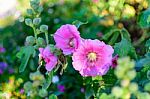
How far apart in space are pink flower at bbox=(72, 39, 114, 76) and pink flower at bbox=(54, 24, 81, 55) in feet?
0.13

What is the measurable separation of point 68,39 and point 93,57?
0.43ft

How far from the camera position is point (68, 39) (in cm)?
197

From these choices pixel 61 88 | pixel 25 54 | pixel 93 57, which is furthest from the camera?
pixel 61 88

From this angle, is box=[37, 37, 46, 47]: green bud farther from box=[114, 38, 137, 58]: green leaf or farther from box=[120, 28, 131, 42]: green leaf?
box=[120, 28, 131, 42]: green leaf

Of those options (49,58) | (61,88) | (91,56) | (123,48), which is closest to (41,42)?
(49,58)

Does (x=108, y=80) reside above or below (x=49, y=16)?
below

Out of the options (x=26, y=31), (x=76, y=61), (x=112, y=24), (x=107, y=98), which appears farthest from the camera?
(x=26, y=31)

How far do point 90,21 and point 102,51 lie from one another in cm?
179

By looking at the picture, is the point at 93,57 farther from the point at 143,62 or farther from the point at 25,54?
the point at 25,54

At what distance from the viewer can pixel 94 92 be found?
204cm

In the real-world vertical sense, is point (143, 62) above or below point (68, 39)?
below

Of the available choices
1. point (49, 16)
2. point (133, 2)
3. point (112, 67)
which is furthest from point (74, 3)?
point (112, 67)

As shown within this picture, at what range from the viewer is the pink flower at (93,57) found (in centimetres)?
188

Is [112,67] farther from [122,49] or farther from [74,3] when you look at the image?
[74,3]
